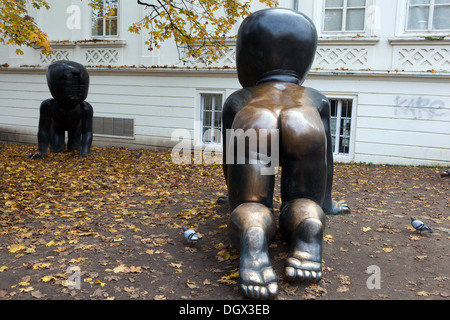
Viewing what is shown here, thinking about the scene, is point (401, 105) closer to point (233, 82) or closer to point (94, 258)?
point (233, 82)

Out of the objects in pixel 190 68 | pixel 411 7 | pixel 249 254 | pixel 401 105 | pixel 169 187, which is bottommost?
pixel 169 187

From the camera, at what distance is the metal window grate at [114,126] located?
1307 cm

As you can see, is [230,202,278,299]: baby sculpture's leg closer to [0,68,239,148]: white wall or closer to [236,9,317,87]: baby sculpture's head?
[236,9,317,87]: baby sculpture's head

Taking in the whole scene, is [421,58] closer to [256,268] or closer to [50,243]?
[256,268]

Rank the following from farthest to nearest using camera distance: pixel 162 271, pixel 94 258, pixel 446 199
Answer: pixel 446 199 < pixel 94 258 < pixel 162 271

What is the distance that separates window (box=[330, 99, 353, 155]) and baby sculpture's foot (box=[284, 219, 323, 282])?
8.28m

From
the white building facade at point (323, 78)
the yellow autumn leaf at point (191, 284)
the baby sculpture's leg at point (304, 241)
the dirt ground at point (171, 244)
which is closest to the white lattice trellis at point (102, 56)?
the white building facade at point (323, 78)

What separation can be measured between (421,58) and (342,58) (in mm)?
1906

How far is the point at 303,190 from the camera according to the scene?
329cm

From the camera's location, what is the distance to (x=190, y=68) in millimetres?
11898

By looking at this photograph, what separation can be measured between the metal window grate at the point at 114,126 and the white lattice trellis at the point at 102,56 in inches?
74.9

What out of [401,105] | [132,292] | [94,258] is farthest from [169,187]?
[401,105]
